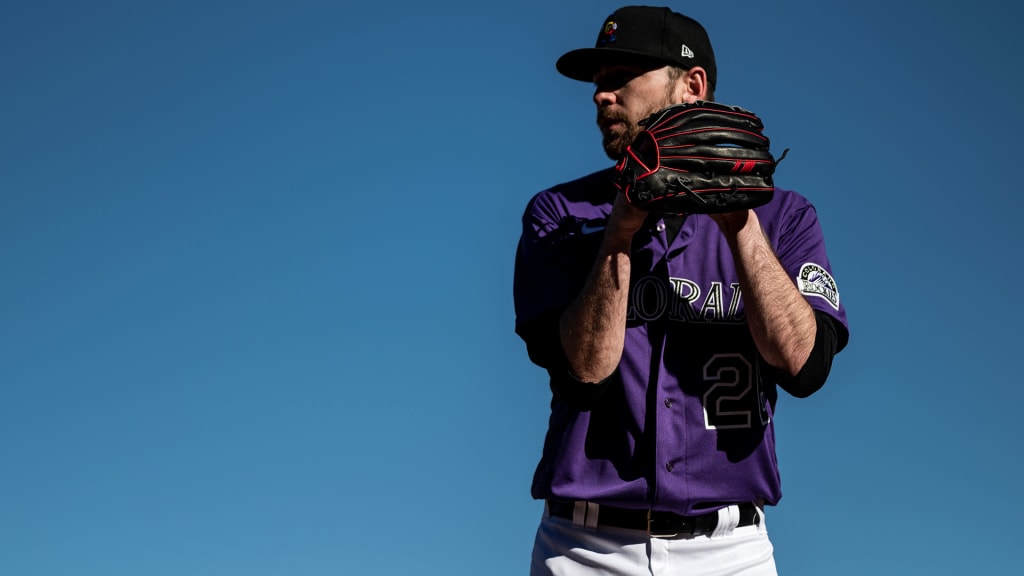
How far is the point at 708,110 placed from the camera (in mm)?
4242

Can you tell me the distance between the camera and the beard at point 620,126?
16.1ft

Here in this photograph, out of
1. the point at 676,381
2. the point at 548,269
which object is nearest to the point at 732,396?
the point at 676,381

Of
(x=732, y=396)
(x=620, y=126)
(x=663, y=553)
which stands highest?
(x=620, y=126)

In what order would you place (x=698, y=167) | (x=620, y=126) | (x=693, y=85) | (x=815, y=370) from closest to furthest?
1. (x=698, y=167)
2. (x=815, y=370)
3. (x=620, y=126)
4. (x=693, y=85)

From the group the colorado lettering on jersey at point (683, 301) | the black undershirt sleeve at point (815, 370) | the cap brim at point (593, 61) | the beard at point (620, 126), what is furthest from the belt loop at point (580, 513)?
the cap brim at point (593, 61)

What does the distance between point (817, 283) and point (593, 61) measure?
1368 mm

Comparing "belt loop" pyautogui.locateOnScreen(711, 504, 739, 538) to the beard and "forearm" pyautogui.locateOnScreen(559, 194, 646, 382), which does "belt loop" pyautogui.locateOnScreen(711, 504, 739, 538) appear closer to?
"forearm" pyautogui.locateOnScreen(559, 194, 646, 382)

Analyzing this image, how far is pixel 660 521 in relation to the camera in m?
4.52

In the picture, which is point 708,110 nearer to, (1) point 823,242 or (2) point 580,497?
(1) point 823,242

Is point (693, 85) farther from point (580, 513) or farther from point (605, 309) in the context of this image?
point (580, 513)

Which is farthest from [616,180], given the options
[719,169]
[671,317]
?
[671,317]

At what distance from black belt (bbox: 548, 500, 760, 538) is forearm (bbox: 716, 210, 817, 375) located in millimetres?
642

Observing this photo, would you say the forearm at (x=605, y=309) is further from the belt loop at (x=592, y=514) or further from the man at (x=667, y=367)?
the belt loop at (x=592, y=514)

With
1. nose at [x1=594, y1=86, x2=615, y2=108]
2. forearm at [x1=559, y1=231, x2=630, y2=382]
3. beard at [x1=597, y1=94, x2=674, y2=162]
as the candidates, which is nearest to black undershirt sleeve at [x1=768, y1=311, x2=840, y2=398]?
forearm at [x1=559, y1=231, x2=630, y2=382]
